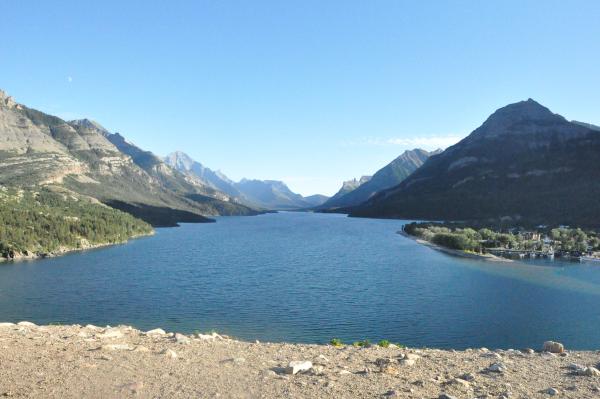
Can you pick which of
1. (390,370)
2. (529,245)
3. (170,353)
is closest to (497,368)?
(390,370)

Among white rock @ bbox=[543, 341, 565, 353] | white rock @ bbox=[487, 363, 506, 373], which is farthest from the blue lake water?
white rock @ bbox=[487, 363, 506, 373]

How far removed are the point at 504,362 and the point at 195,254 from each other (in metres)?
125

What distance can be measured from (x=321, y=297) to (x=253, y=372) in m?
55.4

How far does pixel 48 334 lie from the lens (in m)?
24.2

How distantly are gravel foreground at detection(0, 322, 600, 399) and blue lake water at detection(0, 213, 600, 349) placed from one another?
2778cm

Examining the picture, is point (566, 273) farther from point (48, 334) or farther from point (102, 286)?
point (48, 334)

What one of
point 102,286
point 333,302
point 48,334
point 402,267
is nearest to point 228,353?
point 48,334

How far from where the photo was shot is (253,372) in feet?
58.8

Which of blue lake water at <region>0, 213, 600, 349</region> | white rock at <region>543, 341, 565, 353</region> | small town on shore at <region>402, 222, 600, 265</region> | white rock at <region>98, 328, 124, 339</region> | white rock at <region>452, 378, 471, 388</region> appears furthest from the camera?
small town on shore at <region>402, 222, 600, 265</region>

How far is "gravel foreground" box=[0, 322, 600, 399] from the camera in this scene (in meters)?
15.6

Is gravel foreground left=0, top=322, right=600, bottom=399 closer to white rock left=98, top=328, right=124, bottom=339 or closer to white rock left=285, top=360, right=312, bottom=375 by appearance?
white rock left=285, top=360, right=312, bottom=375

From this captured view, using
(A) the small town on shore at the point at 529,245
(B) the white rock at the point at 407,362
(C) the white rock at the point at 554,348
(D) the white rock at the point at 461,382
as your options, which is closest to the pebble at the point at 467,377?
(D) the white rock at the point at 461,382

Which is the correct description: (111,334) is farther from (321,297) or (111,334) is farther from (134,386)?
(321,297)

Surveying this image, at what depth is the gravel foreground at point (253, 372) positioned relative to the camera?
1562 centimetres
